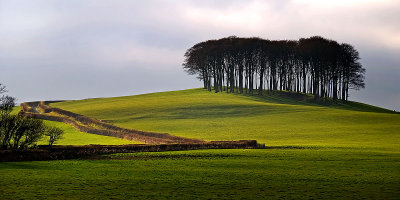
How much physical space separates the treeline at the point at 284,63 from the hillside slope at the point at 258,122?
25814 mm

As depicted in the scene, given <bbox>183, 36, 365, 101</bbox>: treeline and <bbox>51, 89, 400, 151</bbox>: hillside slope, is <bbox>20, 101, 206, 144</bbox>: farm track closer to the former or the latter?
<bbox>51, 89, 400, 151</bbox>: hillside slope

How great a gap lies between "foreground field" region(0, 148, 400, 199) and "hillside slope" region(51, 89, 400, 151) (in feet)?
42.1

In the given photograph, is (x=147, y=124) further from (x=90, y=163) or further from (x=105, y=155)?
(x=90, y=163)

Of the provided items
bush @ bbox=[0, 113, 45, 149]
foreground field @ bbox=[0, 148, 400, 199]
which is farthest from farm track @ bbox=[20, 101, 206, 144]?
foreground field @ bbox=[0, 148, 400, 199]

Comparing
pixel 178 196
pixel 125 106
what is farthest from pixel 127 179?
pixel 125 106

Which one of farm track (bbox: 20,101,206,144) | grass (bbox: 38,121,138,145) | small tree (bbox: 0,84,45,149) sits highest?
small tree (bbox: 0,84,45,149)

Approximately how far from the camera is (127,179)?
2208 cm

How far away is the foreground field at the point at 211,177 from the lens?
18.5m

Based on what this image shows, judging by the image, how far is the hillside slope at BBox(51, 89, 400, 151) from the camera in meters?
49.2

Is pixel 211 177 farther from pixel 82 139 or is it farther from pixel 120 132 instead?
pixel 120 132

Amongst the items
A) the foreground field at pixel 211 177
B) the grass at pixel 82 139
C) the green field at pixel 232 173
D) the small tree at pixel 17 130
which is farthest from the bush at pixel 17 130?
the grass at pixel 82 139

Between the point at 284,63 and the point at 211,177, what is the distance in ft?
311

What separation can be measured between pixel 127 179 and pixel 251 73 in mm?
93048

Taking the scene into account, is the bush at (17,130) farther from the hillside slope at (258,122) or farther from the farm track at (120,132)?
the hillside slope at (258,122)
